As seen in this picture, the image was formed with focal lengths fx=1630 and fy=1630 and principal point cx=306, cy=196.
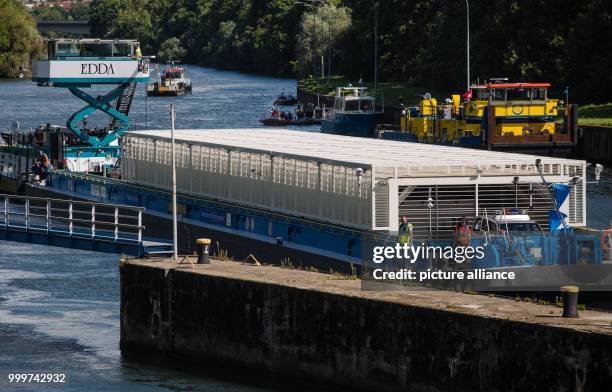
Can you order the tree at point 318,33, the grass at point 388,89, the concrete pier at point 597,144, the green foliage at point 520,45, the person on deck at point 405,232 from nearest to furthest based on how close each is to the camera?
the person on deck at point 405,232 < the concrete pier at point 597,144 < the green foliage at point 520,45 < the grass at point 388,89 < the tree at point 318,33

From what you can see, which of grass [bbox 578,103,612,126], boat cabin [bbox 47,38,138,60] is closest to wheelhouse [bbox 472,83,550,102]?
grass [bbox 578,103,612,126]

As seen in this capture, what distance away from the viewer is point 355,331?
33.1m

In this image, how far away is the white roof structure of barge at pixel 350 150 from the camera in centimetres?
4175

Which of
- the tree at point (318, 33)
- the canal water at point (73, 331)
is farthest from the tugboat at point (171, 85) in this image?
the canal water at point (73, 331)

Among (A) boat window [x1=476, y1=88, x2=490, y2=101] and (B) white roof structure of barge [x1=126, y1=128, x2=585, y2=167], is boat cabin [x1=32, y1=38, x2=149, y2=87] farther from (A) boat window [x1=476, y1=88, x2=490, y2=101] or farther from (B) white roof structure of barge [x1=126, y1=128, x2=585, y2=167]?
(A) boat window [x1=476, y1=88, x2=490, y2=101]

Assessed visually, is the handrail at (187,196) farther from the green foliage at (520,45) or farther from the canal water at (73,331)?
the green foliage at (520,45)

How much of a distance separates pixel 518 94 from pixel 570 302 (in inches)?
2096

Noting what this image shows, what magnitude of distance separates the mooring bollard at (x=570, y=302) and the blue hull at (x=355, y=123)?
76412 mm

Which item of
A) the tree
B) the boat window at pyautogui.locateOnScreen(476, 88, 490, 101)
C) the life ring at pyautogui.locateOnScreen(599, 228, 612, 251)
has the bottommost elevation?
the life ring at pyautogui.locateOnScreen(599, 228, 612, 251)

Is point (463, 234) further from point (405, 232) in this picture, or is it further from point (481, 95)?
point (481, 95)

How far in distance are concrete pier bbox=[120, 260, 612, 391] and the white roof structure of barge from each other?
6579 millimetres

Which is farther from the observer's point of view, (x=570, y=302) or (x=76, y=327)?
(x=76, y=327)

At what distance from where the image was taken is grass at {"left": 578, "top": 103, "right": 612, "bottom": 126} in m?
95.3

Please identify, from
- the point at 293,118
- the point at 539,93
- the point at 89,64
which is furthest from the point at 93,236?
the point at 293,118
